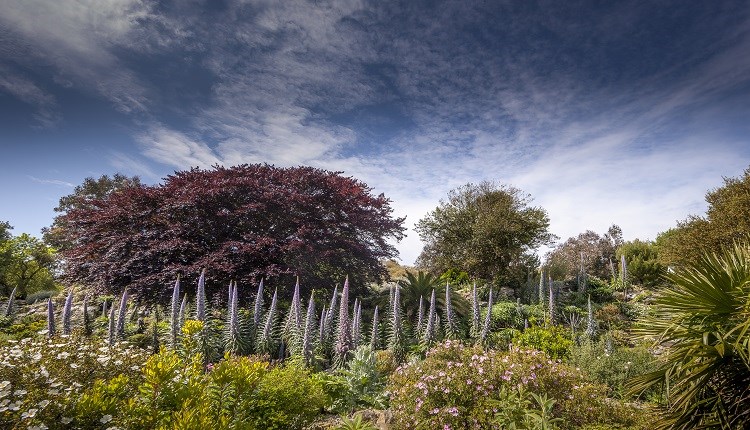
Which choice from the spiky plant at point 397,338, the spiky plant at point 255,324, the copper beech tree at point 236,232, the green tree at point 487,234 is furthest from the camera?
the green tree at point 487,234

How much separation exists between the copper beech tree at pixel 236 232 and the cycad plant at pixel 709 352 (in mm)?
8901

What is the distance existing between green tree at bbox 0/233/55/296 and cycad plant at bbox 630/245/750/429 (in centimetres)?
2727

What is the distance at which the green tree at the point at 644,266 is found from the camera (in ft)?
56.0

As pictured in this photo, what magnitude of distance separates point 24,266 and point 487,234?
26.5m

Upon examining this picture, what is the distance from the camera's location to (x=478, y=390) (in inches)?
199

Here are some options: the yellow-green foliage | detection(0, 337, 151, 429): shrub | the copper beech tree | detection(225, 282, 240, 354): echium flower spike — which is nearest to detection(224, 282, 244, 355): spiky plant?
detection(225, 282, 240, 354): echium flower spike

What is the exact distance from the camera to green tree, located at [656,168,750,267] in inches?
463

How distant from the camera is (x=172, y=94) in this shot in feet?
31.9

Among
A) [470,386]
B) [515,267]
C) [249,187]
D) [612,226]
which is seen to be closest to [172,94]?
[249,187]

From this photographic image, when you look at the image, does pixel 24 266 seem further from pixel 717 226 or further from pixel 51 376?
pixel 717 226

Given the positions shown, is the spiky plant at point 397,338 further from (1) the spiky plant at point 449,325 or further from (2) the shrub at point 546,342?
(2) the shrub at point 546,342

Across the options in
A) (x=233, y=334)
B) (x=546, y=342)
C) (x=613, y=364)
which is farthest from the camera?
(x=546, y=342)

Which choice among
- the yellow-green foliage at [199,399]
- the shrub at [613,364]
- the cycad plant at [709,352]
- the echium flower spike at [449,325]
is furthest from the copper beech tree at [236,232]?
the cycad plant at [709,352]

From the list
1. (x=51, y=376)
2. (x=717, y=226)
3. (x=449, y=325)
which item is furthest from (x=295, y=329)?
(x=717, y=226)
